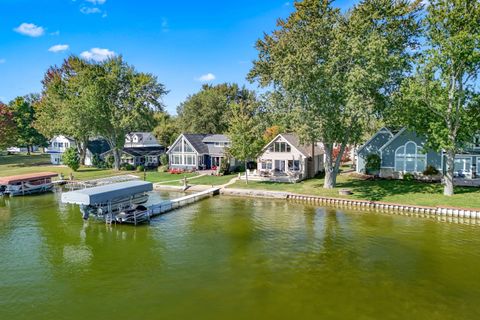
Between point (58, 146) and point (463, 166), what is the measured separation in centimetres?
7147

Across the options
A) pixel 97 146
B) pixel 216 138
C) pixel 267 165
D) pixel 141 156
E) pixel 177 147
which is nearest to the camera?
pixel 267 165

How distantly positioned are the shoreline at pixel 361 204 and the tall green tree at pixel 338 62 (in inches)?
248

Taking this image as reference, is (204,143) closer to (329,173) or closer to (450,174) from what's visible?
(329,173)

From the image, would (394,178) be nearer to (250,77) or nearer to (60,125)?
(250,77)

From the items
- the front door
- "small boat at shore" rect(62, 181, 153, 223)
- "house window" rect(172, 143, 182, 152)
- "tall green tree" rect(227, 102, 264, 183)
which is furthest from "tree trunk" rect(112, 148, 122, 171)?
"small boat at shore" rect(62, 181, 153, 223)

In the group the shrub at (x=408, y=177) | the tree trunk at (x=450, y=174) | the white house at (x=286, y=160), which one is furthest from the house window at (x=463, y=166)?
the white house at (x=286, y=160)

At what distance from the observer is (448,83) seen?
31734 mm

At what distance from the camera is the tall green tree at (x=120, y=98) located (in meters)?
55.7

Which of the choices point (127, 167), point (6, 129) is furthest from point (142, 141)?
point (6, 129)

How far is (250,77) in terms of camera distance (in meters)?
41.2

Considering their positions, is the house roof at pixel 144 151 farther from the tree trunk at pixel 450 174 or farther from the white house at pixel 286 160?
the tree trunk at pixel 450 174

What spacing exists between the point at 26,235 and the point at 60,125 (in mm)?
41330

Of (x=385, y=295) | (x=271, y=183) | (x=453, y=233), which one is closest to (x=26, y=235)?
(x=385, y=295)

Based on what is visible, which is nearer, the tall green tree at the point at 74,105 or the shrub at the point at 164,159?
the tall green tree at the point at 74,105
